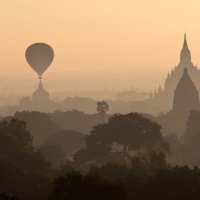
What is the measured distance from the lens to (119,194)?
159 ft

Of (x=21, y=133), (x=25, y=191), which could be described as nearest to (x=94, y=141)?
(x=21, y=133)

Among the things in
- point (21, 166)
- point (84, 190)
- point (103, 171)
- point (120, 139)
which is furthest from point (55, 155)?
point (84, 190)

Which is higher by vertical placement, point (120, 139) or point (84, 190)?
point (120, 139)

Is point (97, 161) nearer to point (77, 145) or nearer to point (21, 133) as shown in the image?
point (21, 133)

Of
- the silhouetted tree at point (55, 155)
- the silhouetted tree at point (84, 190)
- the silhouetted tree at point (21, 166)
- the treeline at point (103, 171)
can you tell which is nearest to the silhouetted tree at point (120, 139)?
the treeline at point (103, 171)

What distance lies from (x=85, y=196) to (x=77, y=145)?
71.6 m

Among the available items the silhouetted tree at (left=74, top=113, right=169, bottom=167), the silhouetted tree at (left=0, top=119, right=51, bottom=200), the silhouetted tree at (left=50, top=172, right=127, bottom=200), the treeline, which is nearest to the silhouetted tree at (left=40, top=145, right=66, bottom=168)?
the treeline

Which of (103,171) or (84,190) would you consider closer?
(84,190)

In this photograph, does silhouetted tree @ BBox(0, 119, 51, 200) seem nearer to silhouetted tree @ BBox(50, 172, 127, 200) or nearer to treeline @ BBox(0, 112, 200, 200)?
treeline @ BBox(0, 112, 200, 200)

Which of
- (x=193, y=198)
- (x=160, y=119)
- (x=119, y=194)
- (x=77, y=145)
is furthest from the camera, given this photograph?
(x=160, y=119)

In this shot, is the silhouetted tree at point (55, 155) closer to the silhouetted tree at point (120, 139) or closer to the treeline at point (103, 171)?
the treeline at point (103, 171)

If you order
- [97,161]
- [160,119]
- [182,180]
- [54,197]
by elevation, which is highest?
[160,119]

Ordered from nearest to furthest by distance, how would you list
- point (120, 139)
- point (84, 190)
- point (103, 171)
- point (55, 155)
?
1. point (84, 190)
2. point (103, 171)
3. point (120, 139)
4. point (55, 155)

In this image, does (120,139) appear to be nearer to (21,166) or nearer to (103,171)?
(21,166)
